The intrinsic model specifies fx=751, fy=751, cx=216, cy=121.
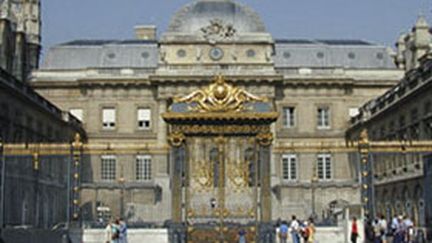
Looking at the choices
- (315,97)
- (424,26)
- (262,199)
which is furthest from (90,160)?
(262,199)

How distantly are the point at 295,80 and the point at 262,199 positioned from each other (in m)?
33.3

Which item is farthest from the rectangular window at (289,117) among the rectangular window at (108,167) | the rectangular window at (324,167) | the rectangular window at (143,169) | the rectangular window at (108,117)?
the rectangular window at (108,167)

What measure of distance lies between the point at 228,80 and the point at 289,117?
19.8ft

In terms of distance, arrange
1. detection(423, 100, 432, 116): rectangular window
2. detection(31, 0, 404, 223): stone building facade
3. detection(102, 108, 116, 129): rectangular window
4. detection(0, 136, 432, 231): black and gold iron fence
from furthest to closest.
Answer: detection(102, 108, 116, 129): rectangular window, detection(31, 0, 404, 223): stone building facade, detection(423, 100, 432, 116): rectangular window, detection(0, 136, 432, 231): black and gold iron fence

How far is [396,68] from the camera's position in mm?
58031

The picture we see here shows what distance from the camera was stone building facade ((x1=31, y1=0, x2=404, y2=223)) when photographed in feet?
160

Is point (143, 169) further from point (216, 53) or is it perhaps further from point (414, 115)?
point (414, 115)

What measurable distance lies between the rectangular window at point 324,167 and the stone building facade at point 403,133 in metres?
3.27

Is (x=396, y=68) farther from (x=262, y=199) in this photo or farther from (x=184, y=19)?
(x=262, y=199)

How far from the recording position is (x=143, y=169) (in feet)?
159

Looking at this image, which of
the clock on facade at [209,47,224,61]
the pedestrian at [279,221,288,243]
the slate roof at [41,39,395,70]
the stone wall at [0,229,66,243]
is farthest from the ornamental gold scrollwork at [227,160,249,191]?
the slate roof at [41,39,395,70]

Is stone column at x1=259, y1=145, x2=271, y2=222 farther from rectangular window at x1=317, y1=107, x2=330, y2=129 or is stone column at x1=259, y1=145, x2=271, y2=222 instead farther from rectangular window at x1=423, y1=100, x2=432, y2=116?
rectangular window at x1=317, y1=107, x2=330, y2=129

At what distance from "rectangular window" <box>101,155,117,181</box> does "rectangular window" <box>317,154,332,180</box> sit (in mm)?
13192

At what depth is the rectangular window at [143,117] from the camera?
180 ft
